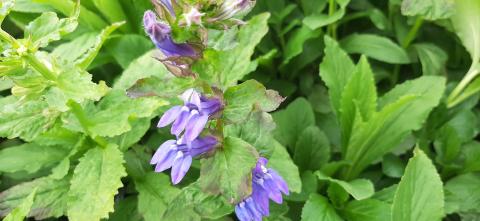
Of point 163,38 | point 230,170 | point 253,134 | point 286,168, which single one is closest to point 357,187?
point 286,168

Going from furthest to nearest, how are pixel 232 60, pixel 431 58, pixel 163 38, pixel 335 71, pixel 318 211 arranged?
1. pixel 431 58
2. pixel 335 71
3. pixel 318 211
4. pixel 232 60
5. pixel 163 38

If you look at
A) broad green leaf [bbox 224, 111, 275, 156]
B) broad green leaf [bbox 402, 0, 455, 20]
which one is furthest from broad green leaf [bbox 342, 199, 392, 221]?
broad green leaf [bbox 402, 0, 455, 20]

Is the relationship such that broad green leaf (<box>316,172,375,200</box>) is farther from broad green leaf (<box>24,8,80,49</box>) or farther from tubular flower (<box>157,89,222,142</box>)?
broad green leaf (<box>24,8,80,49</box>)

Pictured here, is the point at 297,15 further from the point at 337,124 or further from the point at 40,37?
the point at 40,37

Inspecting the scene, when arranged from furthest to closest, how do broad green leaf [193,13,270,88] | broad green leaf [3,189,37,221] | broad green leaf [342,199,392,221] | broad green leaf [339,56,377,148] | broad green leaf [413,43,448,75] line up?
broad green leaf [413,43,448,75] < broad green leaf [339,56,377,148] < broad green leaf [342,199,392,221] < broad green leaf [3,189,37,221] < broad green leaf [193,13,270,88]

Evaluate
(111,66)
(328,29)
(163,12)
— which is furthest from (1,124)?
(328,29)

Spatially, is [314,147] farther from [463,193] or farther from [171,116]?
[171,116]
